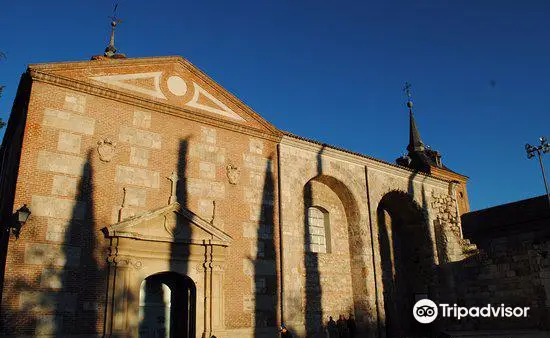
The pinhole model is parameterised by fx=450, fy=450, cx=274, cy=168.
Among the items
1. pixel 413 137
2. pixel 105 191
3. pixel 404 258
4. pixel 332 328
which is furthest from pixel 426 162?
Answer: pixel 105 191

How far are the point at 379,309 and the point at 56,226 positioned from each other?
1117cm

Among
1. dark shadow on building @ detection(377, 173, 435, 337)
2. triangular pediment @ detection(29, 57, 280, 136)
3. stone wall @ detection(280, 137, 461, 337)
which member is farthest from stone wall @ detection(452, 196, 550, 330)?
triangular pediment @ detection(29, 57, 280, 136)

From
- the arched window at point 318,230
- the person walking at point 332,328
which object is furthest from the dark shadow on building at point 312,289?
the person walking at point 332,328

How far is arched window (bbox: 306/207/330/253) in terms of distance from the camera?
54.8 ft

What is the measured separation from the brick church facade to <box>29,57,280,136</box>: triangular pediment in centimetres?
4

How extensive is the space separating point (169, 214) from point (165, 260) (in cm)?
118

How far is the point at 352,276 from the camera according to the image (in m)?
17.0

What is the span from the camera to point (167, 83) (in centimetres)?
1321

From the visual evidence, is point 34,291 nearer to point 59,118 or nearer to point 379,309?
A: point 59,118

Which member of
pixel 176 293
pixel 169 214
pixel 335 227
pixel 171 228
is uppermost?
pixel 335 227

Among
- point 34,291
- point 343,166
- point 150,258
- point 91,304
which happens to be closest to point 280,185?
point 343,166

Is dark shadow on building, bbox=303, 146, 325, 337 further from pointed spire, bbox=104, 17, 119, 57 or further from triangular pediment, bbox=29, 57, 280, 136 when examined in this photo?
pointed spire, bbox=104, 17, 119, 57

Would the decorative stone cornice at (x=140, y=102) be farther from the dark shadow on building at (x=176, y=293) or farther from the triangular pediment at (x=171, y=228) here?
the triangular pediment at (x=171, y=228)

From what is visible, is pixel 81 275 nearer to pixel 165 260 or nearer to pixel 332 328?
pixel 165 260
